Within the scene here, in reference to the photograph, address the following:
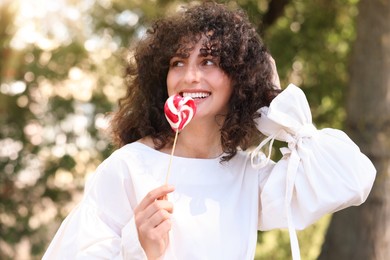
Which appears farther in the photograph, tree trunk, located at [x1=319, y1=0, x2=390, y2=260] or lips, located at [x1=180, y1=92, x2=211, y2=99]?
tree trunk, located at [x1=319, y1=0, x2=390, y2=260]

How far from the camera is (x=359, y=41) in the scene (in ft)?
21.0

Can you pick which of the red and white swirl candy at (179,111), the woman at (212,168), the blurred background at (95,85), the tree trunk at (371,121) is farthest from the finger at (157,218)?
the blurred background at (95,85)

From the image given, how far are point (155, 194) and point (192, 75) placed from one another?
0.47 m

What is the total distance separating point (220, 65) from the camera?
2.80 m

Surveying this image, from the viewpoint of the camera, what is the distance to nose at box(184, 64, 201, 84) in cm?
274

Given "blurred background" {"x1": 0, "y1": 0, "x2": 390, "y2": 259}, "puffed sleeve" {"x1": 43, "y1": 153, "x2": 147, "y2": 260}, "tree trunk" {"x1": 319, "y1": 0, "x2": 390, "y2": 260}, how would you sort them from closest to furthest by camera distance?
"puffed sleeve" {"x1": 43, "y1": 153, "x2": 147, "y2": 260} < "tree trunk" {"x1": 319, "y1": 0, "x2": 390, "y2": 260} < "blurred background" {"x1": 0, "y1": 0, "x2": 390, "y2": 259}

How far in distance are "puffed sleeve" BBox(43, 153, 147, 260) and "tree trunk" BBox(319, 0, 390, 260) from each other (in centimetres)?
376

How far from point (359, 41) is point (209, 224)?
406 centimetres

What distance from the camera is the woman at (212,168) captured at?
2652 millimetres

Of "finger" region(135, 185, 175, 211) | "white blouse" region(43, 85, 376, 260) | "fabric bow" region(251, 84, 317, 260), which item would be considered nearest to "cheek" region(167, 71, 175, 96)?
"white blouse" region(43, 85, 376, 260)

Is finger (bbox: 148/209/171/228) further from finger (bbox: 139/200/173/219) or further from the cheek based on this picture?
the cheek

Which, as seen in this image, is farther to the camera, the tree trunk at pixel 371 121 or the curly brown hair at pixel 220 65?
the tree trunk at pixel 371 121

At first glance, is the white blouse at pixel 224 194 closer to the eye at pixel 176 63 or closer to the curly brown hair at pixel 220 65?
the curly brown hair at pixel 220 65

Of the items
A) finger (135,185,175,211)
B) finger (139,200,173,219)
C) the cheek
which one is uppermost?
the cheek
